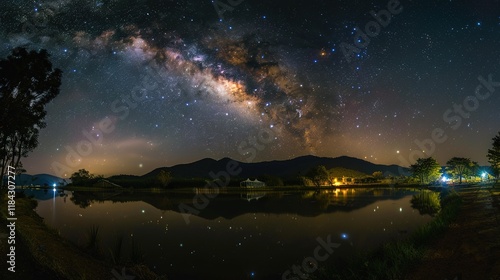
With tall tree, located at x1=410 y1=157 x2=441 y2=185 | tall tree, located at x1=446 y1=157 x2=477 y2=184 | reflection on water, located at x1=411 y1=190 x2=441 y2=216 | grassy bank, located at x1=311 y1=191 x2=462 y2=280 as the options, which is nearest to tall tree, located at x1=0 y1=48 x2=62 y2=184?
grassy bank, located at x1=311 y1=191 x2=462 y2=280

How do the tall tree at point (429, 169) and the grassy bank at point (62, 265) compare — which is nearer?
the grassy bank at point (62, 265)

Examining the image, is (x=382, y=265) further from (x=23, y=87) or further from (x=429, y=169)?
(x=429, y=169)

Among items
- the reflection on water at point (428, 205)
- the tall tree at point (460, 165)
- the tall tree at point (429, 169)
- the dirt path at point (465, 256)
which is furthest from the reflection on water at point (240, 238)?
the tall tree at point (460, 165)

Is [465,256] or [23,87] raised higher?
[23,87]

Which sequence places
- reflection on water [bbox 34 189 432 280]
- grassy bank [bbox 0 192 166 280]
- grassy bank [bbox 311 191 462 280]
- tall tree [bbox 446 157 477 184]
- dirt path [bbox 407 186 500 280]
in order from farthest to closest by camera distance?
tall tree [bbox 446 157 477 184], reflection on water [bbox 34 189 432 280], grassy bank [bbox 0 192 166 280], grassy bank [bbox 311 191 462 280], dirt path [bbox 407 186 500 280]

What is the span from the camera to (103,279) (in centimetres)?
1109

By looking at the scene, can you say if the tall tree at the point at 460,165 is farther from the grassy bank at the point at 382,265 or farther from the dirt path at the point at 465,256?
the grassy bank at the point at 382,265

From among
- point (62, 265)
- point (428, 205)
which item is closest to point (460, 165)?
point (428, 205)

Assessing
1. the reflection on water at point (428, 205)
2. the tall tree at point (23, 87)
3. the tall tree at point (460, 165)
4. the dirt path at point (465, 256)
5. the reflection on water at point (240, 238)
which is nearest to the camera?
the dirt path at point (465, 256)

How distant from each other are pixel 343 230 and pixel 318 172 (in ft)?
265

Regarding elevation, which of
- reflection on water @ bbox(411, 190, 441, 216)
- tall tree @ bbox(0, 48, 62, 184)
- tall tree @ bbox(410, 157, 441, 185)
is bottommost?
reflection on water @ bbox(411, 190, 441, 216)

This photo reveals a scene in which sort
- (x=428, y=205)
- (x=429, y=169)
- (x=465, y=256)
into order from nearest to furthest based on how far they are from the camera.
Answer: (x=465, y=256)
(x=428, y=205)
(x=429, y=169)

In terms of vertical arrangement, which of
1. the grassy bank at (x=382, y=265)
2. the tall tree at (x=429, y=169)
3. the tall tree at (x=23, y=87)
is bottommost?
the grassy bank at (x=382, y=265)

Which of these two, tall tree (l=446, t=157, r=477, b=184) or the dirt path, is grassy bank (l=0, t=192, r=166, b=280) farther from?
tall tree (l=446, t=157, r=477, b=184)
